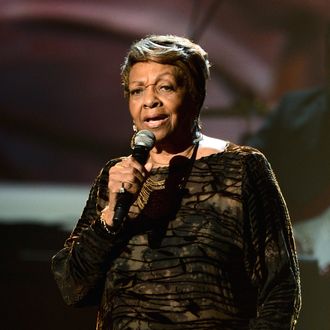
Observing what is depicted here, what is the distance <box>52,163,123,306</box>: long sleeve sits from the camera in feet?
5.11

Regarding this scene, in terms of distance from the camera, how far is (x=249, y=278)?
154cm

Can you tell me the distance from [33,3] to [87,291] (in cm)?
157

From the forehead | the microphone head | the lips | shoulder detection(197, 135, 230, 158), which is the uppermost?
the forehead

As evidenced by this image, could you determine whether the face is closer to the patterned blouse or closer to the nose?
the nose

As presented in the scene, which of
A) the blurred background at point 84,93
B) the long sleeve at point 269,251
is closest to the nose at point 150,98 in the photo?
the long sleeve at point 269,251

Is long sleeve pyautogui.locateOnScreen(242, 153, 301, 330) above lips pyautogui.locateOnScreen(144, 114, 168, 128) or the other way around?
the other way around

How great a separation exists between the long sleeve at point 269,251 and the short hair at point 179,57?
213 mm

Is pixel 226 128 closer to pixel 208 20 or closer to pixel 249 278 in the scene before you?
pixel 208 20

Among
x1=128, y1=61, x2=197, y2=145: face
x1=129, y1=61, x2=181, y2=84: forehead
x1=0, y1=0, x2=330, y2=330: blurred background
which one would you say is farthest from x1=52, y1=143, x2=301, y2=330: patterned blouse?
x1=0, y1=0, x2=330, y2=330: blurred background

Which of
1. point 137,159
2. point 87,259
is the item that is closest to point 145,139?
point 137,159

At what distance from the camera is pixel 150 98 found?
5.20 ft

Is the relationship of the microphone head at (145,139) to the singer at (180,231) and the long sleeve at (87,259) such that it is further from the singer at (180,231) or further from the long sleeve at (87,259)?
the long sleeve at (87,259)

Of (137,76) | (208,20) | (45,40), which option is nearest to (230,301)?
(137,76)

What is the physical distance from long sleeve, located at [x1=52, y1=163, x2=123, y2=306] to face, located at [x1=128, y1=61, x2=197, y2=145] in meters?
0.23
